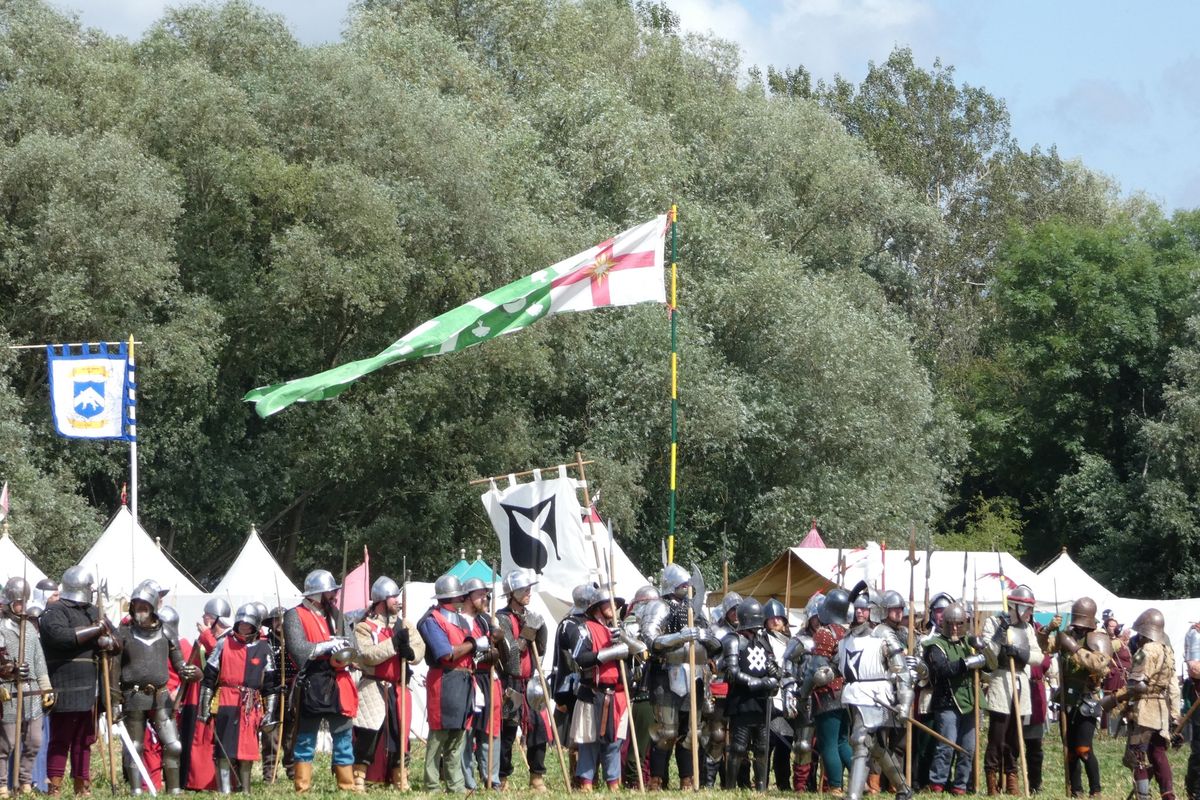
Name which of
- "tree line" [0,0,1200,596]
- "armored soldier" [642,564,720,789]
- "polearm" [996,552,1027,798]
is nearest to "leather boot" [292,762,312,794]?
"armored soldier" [642,564,720,789]

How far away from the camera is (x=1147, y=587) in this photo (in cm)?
4028

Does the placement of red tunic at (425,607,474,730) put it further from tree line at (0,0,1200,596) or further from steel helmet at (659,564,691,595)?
tree line at (0,0,1200,596)

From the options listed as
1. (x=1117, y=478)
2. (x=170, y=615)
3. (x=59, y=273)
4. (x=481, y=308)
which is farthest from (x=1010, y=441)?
(x=170, y=615)

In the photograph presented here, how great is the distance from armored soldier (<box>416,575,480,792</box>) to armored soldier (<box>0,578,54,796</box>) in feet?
8.96

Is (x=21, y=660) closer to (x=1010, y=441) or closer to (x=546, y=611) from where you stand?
(x=546, y=611)

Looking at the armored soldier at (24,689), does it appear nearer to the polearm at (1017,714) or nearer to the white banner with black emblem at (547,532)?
the white banner with black emblem at (547,532)

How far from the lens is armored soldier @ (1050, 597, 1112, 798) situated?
13773mm

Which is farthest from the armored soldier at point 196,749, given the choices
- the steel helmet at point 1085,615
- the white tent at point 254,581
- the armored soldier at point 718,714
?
the white tent at point 254,581

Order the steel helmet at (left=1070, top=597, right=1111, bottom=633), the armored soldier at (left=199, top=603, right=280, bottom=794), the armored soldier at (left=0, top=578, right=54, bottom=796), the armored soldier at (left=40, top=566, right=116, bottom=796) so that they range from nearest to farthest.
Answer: the armored soldier at (left=0, top=578, right=54, bottom=796)
the armored soldier at (left=40, top=566, right=116, bottom=796)
the armored soldier at (left=199, top=603, right=280, bottom=794)
the steel helmet at (left=1070, top=597, right=1111, bottom=633)

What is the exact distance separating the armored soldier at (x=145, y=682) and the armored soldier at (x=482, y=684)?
7.15ft

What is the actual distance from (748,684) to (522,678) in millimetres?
1792

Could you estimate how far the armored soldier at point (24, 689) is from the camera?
11836 millimetres

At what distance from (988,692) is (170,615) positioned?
663 centimetres

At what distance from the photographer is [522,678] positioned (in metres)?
13.3
